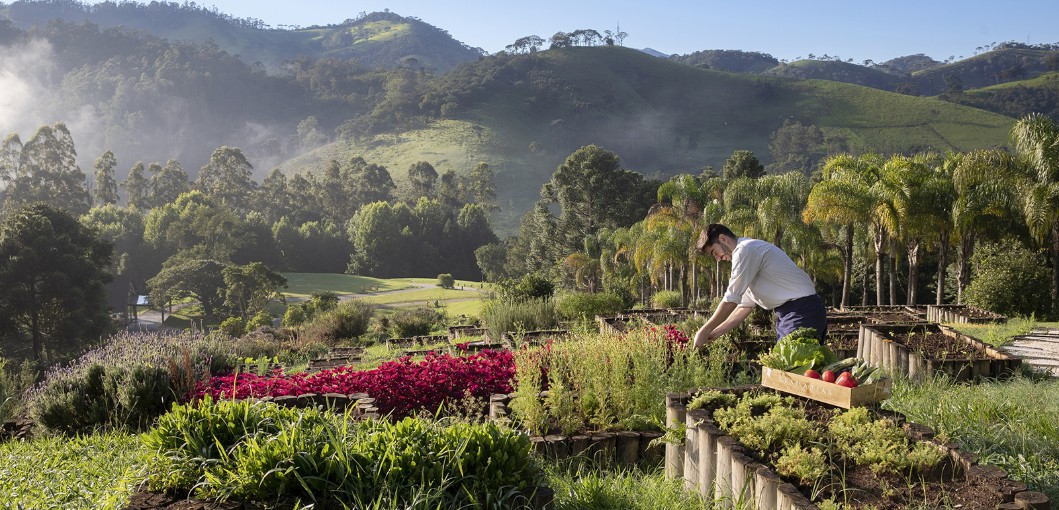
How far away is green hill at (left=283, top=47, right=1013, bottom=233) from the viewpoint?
335 feet

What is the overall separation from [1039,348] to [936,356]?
3700 mm

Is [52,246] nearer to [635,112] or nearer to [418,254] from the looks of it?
[418,254]

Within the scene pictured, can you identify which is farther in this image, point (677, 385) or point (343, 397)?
point (343, 397)

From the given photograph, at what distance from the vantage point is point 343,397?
5.56 metres

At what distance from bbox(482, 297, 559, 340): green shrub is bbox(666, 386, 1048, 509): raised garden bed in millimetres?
9010

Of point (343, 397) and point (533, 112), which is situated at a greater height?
point (533, 112)

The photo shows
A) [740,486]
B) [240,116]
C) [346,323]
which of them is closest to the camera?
[740,486]

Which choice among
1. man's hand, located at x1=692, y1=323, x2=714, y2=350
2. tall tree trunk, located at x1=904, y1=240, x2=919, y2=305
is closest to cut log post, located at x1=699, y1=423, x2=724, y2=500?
man's hand, located at x1=692, y1=323, x2=714, y2=350

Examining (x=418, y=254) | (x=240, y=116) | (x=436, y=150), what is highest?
(x=240, y=116)

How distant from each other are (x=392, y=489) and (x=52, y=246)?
36.4 metres

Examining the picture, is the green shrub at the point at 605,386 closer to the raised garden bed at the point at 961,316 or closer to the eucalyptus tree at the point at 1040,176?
the raised garden bed at the point at 961,316

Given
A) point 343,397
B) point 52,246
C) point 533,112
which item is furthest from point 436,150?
point 343,397

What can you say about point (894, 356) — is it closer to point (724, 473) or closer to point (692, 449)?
point (692, 449)

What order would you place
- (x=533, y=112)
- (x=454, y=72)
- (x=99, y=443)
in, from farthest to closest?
1. (x=454, y=72)
2. (x=533, y=112)
3. (x=99, y=443)
